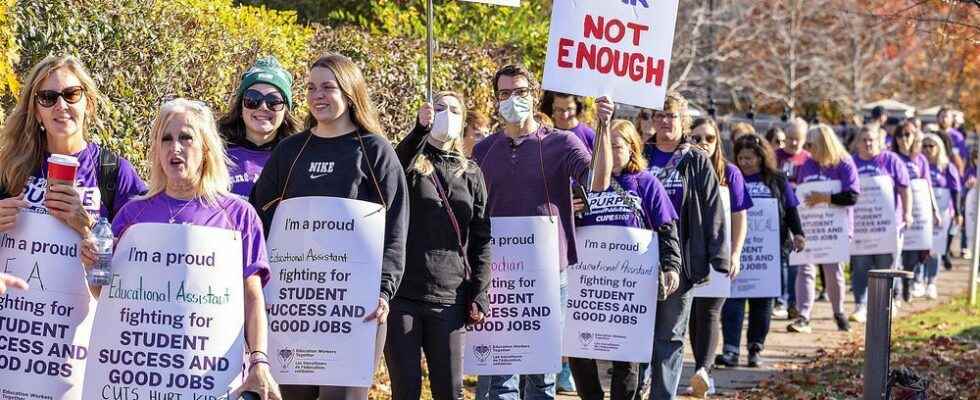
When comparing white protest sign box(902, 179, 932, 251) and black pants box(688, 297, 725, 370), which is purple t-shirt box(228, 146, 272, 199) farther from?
white protest sign box(902, 179, 932, 251)

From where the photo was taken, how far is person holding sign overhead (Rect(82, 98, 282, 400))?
5.68 m

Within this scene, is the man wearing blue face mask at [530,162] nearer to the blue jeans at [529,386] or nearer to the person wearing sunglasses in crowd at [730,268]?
the blue jeans at [529,386]

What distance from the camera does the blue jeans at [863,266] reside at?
15.4 m

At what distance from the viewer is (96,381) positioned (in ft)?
18.6

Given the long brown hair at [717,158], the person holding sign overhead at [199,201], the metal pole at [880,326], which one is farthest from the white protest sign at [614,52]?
the person holding sign overhead at [199,201]

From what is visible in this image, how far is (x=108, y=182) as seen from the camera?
625cm

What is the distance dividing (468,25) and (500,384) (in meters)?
6.21

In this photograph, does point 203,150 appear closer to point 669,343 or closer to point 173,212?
point 173,212

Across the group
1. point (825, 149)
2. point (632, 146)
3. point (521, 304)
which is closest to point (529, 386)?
point (521, 304)

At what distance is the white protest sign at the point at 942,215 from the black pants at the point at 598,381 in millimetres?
10585

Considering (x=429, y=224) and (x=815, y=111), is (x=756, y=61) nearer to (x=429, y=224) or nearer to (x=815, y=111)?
(x=815, y=111)

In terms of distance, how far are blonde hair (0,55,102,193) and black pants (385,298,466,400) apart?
71.2 inches

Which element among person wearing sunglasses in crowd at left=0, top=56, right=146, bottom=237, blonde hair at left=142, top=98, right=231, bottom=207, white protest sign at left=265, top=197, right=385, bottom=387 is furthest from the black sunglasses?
blonde hair at left=142, top=98, right=231, bottom=207

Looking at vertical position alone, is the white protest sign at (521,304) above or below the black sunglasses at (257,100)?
below
